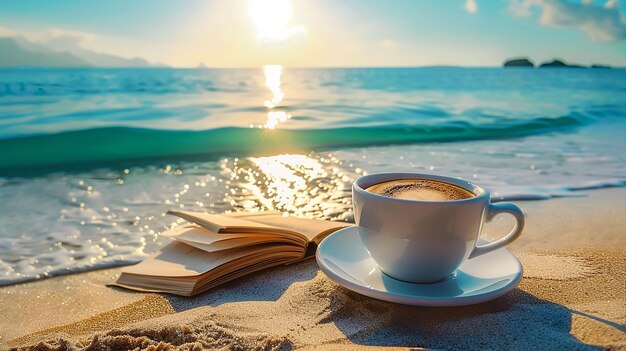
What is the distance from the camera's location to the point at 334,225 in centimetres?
224

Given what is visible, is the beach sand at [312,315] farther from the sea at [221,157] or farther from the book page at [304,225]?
the sea at [221,157]

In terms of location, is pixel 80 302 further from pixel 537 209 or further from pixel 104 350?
pixel 537 209

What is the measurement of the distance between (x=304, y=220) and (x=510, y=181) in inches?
95.4

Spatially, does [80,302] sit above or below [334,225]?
below

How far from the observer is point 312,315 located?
1.52 m

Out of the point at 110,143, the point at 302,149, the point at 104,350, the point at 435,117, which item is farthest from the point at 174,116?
the point at 104,350

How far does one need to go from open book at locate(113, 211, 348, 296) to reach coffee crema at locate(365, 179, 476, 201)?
0.58 m

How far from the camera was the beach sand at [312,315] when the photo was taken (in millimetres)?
1319

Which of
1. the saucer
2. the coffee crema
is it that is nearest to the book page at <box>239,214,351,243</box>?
the saucer

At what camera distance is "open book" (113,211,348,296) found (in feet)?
5.97

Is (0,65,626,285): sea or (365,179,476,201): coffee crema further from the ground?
(365,179,476,201): coffee crema

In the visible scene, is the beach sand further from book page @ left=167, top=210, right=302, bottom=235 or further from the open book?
book page @ left=167, top=210, right=302, bottom=235

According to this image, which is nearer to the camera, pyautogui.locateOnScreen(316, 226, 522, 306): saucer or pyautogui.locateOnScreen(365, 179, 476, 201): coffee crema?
pyautogui.locateOnScreen(316, 226, 522, 306): saucer

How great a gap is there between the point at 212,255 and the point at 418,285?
80 centimetres
